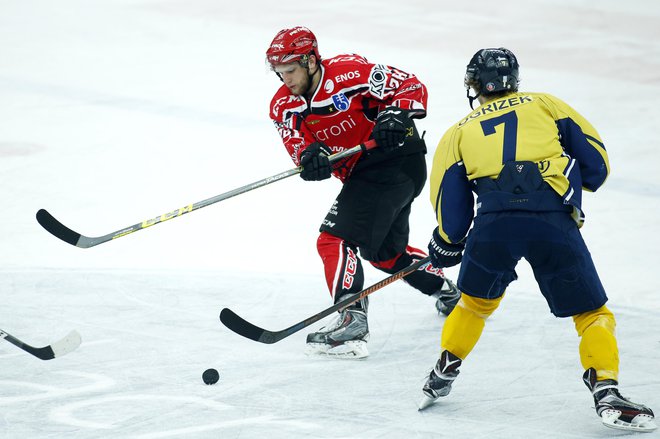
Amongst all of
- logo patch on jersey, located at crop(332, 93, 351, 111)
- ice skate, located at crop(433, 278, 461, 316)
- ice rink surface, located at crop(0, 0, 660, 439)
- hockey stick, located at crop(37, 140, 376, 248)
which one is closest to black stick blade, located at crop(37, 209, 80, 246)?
hockey stick, located at crop(37, 140, 376, 248)

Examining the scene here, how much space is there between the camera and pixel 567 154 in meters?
3.43

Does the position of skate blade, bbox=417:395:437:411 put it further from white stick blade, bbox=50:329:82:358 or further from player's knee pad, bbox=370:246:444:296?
white stick blade, bbox=50:329:82:358

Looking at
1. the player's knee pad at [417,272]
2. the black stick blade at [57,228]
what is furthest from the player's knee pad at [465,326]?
the black stick blade at [57,228]

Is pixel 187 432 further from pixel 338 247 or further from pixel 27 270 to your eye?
pixel 27 270

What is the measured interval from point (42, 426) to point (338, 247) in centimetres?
140

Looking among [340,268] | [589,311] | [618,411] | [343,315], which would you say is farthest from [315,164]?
[618,411]

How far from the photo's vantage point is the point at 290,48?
4.20 m

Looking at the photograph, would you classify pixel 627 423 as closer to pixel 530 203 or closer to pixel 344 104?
pixel 530 203

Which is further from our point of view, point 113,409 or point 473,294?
point 113,409

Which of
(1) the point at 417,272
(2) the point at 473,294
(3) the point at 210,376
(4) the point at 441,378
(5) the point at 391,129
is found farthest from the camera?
(1) the point at 417,272

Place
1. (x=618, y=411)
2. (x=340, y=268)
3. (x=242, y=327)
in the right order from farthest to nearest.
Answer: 1. (x=340, y=268)
2. (x=242, y=327)
3. (x=618, y=411)

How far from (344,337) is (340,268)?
0.28 meters

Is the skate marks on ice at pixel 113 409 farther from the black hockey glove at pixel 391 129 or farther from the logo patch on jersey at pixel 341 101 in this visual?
the logo patch on jersey at pixel 341 101

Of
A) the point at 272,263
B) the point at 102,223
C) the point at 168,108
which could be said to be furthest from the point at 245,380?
the point at 168,108
